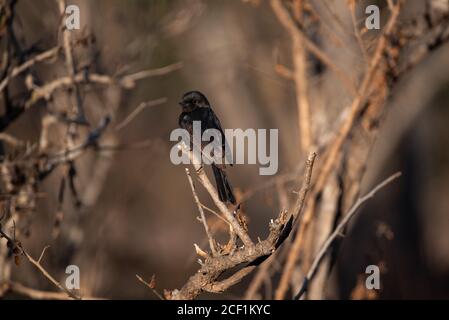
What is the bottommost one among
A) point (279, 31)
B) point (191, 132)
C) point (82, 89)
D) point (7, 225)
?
point (7, 225)

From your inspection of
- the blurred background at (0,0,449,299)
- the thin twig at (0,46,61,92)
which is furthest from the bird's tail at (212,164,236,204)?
the thin twig at (0,46,61,92)

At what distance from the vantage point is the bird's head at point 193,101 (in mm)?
4562

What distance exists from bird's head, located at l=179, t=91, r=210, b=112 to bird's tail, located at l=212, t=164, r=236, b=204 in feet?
1.78

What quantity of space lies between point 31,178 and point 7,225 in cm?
42

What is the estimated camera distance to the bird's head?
15.0ft

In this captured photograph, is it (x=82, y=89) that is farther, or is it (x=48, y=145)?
(x=82, y=89)

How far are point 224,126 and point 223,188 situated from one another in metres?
7.34

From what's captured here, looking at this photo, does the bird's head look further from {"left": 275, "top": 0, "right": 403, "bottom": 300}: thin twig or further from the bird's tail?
{"left": 275, "top": 0, "right": 403, "bottom": 300}: thin twig

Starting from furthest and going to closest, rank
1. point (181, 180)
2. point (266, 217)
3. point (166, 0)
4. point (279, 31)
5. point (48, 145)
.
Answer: point (181, 180) < point (266, 217) < point (279, 31) < point (166, 0) < point (48, 145)

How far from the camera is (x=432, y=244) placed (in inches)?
523

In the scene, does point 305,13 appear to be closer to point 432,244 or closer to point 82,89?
point 82,89

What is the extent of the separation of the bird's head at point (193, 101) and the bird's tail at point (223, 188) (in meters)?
0.54

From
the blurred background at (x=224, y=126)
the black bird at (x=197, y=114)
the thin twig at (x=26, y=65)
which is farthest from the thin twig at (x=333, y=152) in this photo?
the thin twig at (x=26, y=65)

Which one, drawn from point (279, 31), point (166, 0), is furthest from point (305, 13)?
point (279, 31)
